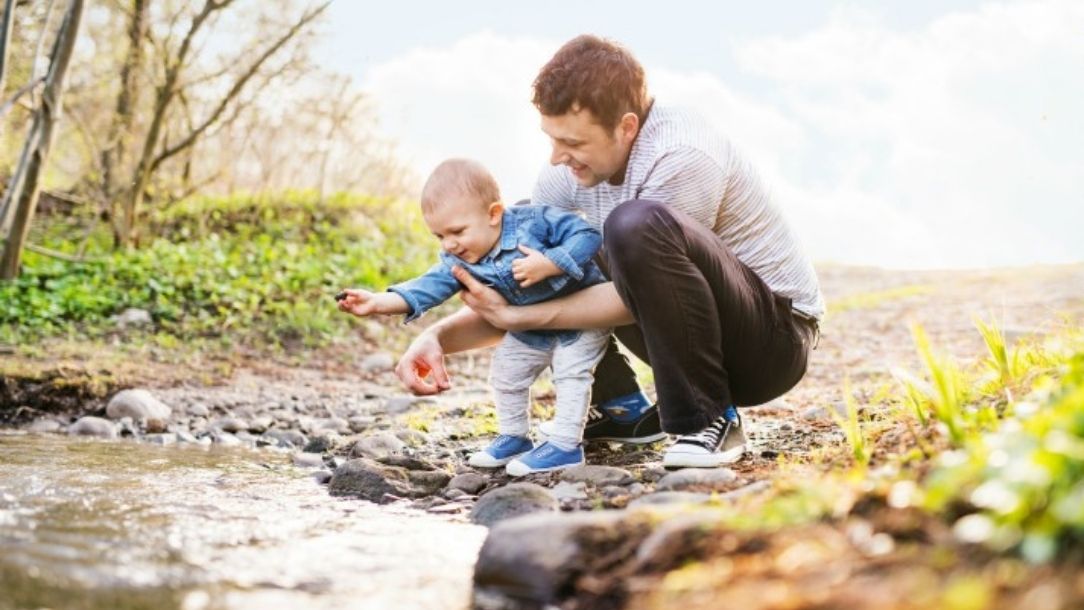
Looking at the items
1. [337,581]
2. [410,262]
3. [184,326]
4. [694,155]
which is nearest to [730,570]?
[337,581]

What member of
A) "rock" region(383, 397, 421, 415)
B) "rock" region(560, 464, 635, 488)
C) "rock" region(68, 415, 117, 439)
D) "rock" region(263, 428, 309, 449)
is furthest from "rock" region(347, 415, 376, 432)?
"rock" region(560, 464, 635, 488)

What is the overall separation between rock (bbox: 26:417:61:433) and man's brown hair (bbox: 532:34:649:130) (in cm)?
332

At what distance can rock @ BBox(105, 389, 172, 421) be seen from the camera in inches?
216

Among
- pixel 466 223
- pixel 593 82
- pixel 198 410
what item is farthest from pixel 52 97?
pixel 593 82

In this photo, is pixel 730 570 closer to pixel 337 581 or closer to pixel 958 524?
pixel 958 524

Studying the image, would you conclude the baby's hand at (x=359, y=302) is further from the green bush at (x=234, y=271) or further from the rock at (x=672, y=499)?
the green bush at (x=234, y=271)

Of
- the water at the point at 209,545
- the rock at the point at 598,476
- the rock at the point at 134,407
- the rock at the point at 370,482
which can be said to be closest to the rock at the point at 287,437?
the rock at the point at 134,407

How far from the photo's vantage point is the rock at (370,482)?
332 centimetres

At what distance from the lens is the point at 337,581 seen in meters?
2.15

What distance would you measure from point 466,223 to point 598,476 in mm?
958

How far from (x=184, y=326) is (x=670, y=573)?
23.6ft

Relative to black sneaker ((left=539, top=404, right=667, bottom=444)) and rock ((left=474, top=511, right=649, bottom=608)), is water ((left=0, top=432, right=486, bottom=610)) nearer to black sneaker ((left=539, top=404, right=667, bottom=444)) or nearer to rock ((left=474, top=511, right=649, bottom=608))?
rock ((left=474, top=511, right=649, bottom=608))

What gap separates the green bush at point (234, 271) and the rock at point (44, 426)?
249 cm

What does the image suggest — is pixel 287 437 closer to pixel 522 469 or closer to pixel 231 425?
pixel 231 425
